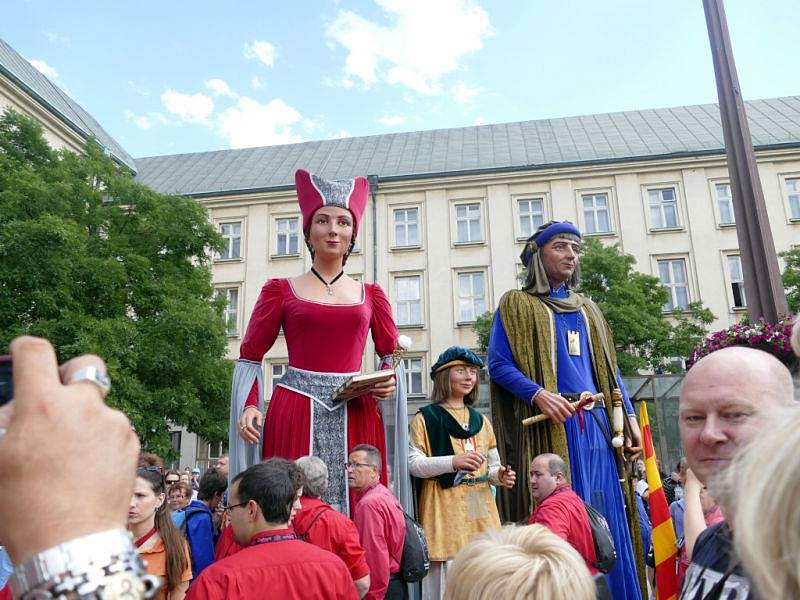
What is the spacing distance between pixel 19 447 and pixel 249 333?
3090 millimetres

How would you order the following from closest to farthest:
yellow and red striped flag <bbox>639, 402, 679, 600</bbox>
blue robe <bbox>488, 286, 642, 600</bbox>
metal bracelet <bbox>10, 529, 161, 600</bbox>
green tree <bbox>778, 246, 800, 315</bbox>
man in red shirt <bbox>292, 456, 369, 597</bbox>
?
metal bracelet <bbox>10, 529, 161, 600</bbox>, yellow and red striped flag <bbox>639, 402, 679, 600</bbox>, man in red shirt <bbox>292, 456, 369, 597</bbox>, blue robe <bbox>488, 286, 642, 600</bbox>, green tree <bbox>778, 246, 800, 315</bbox>

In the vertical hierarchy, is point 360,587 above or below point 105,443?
below

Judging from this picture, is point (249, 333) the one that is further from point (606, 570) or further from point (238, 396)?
point (606, 570)

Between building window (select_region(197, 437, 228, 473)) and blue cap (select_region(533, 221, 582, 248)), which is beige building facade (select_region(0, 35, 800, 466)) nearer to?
building window (select_region(197, 437, 228, 473))

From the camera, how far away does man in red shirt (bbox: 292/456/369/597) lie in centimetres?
326

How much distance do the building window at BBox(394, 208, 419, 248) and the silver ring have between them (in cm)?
2918

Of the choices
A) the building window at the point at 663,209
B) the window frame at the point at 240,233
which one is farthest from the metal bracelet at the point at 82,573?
the window frame at the point at 240,233

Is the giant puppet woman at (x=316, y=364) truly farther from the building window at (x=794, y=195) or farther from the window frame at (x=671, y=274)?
the building window at (x=794, y=195)

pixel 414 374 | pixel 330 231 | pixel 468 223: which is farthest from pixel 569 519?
pixel 468 223

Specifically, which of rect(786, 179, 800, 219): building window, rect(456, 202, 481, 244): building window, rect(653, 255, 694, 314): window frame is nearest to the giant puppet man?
rect(653, 255, 694, 314): window frame

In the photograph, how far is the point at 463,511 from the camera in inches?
176

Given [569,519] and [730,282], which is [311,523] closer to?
[569,519]

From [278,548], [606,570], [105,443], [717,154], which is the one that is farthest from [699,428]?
[717,154]

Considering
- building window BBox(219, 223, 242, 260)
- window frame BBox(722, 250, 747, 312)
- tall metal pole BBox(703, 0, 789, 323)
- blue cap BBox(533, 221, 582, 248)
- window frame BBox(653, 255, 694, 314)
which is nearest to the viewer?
blue cap BBox(533, 221, 582, 248)
